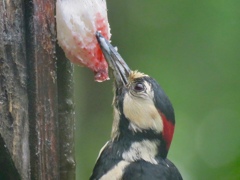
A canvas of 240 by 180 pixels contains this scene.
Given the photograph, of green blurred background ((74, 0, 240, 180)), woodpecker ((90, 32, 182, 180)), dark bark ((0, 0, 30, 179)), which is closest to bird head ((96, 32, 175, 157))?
woodpecker ((90, 32, 182, 180))

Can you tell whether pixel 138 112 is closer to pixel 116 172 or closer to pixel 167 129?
pixel 167 129

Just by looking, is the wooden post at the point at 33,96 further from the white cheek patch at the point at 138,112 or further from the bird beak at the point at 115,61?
the white cheek patch at the point at 138,112

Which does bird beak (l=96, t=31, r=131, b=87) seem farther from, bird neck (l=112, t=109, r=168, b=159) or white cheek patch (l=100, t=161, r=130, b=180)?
white cheek patch (l=100, t=161, r=130, b=180)

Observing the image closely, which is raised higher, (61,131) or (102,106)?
(61,131)

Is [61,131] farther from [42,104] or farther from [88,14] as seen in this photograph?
[88,14]

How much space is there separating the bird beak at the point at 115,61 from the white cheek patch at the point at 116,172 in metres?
0.34

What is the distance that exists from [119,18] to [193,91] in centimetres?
91

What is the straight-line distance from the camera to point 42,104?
9.75 ft

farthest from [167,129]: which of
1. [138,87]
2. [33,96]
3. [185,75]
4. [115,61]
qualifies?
[185,75]

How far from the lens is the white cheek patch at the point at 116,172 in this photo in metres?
3.20

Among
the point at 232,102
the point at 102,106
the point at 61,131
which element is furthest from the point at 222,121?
the point at 61,131

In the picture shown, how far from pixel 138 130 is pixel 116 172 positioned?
25cm

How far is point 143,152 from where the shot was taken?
335 centimetres

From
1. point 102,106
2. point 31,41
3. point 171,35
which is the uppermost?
point 31,41
